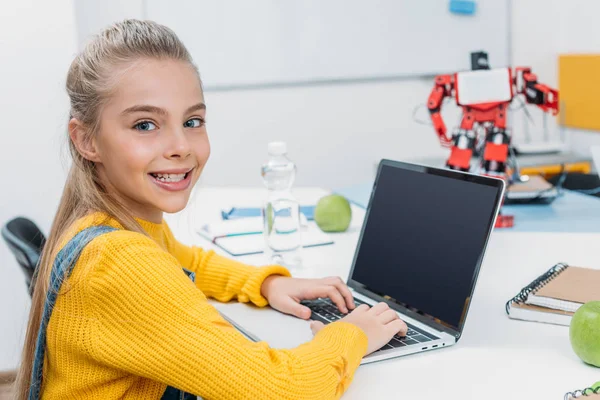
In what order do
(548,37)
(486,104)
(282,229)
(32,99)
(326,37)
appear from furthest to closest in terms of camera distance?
(548,37)
(326,37)
(32,99)
(486,104)
(282,229)

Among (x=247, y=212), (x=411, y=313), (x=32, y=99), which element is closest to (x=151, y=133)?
(x=411, y=313)

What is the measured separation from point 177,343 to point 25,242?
78 cm

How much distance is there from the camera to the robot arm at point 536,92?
6.73 feet

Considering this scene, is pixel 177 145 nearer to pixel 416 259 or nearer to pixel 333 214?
pixel 416 259

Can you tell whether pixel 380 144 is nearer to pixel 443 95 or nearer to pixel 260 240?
pixel 443 95

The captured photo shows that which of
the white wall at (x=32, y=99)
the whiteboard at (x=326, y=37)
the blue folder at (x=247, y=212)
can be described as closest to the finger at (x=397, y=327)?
the blue folder at (x=247, y=212)

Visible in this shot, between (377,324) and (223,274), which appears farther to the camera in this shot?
(223,274)

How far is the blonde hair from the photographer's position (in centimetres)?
110

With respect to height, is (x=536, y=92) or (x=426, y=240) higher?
(x=536, y=92)

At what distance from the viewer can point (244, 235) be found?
1884 mm

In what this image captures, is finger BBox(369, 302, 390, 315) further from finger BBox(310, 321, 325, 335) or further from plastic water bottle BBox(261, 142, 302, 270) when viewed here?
plastic water bottle BBox(261, 142, 302, 270)

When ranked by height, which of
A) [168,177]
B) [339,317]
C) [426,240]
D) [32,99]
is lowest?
[339,317]

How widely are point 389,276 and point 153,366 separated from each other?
1.70 ft

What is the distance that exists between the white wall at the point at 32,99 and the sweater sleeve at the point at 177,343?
6.05 ft
